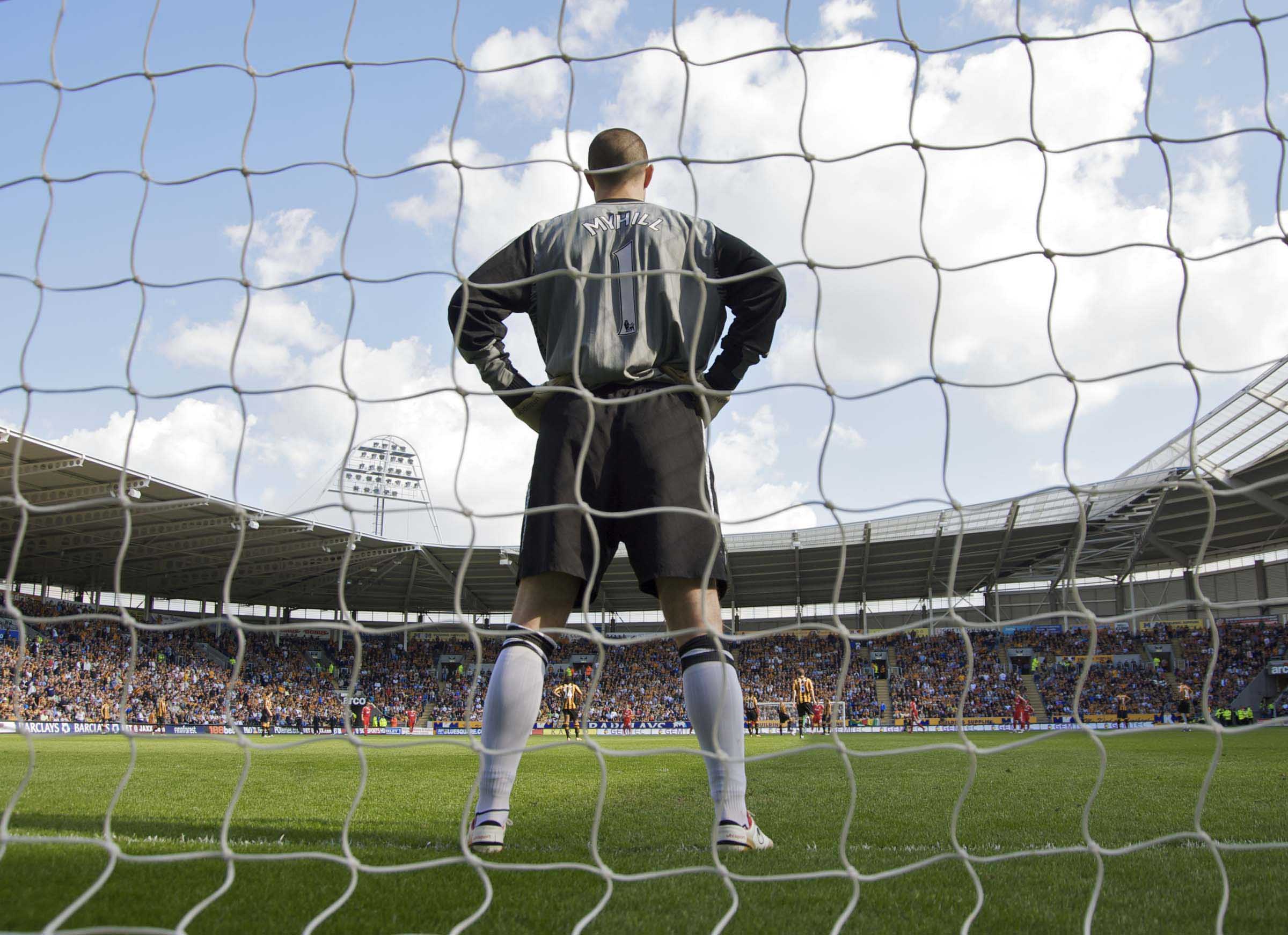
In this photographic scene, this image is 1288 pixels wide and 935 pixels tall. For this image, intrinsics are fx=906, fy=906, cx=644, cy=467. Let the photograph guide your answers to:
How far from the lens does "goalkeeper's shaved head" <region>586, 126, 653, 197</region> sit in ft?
9.58

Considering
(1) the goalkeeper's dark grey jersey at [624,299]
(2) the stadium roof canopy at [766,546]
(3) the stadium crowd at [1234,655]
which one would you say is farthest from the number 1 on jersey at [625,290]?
(3) the stadium crowd at [1234,655]

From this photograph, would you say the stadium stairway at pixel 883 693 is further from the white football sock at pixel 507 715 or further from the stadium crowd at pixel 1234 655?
the white football sock at pixel 507 715

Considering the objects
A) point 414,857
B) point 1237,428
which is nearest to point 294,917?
point 414,857

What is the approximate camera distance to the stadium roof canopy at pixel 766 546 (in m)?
20.3

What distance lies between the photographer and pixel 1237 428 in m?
20.6

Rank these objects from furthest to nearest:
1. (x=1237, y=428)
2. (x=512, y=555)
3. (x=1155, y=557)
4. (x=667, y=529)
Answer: (x=1155, y=557) < (x=512, y=555) < (x=1237, y=428) < (x=667, y=529)

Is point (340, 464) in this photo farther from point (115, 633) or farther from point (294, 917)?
point (115, 633)

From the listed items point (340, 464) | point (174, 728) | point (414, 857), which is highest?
point (340, 464)

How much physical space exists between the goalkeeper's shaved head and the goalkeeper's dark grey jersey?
0.31ft

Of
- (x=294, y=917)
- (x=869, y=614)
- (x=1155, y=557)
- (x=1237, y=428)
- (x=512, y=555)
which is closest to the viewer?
(x=294, y=917)

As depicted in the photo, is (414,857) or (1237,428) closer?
(414,857)

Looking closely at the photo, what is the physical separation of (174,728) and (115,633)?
4703 millimetres

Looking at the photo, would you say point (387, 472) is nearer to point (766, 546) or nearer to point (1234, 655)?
point (766, 546)

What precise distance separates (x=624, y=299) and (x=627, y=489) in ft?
1.93
